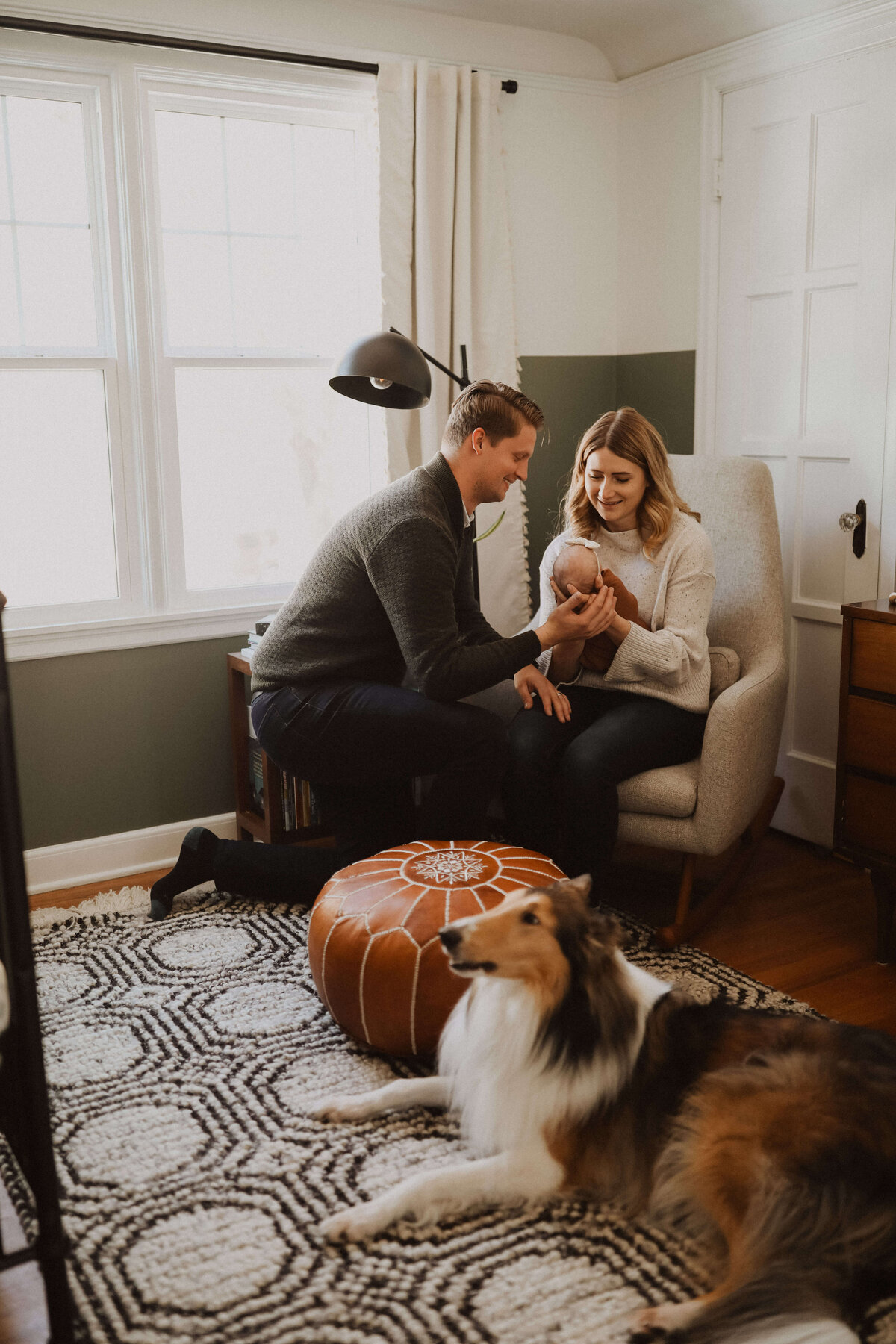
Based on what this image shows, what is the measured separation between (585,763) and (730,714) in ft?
1.17

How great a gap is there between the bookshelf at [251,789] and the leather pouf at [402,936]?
814 millimetres

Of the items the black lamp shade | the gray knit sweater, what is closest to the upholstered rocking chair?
the gray knit sweater

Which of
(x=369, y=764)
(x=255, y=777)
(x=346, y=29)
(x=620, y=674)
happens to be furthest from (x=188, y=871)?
(x=346, y=29)

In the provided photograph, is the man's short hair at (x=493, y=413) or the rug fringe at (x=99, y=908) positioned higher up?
the man's short hair at (x=493, y=413)

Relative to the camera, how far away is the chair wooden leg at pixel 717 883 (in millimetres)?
2641

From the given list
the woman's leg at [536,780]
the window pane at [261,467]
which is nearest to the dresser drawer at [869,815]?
the woman's leg at [536,780]

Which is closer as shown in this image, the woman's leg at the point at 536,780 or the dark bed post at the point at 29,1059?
the dark bed post at the point at 29,1059

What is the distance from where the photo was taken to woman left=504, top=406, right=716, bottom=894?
2637mm

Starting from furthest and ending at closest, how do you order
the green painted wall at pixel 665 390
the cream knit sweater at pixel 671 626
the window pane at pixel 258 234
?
the green painted wall at pixel 665 390, the window pane at pixel 258 234, the cream knit sweater at pixel 671 626

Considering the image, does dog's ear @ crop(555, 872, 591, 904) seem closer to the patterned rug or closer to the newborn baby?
the patterned rug

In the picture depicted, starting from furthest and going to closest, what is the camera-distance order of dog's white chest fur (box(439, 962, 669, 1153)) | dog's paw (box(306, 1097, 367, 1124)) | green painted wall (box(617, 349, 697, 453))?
green painted wall (box(617, 349, 697, 453))
dog's paw (box(306, 1097, 367, 1124))
dog's white chest fur (box(439, 962, 669, 1153))

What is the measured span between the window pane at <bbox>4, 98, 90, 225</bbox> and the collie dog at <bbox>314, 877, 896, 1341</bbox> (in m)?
2.26

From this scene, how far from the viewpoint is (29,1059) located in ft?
4.67

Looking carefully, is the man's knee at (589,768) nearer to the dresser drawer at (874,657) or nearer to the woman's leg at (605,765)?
the woman's leg at (605,765)
